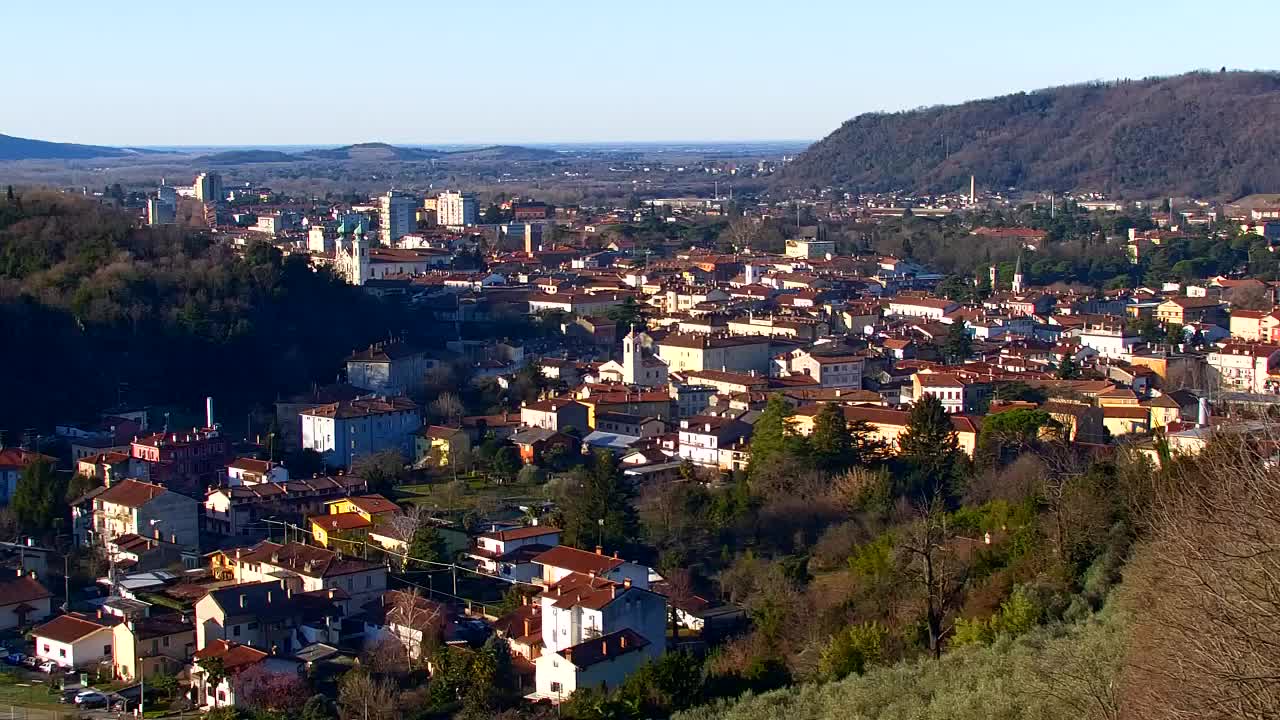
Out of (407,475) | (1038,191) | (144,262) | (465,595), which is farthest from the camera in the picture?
(1038,191)

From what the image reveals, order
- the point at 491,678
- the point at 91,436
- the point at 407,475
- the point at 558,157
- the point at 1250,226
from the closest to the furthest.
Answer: the point at 491,678 → the point at 407,475 → the point at 91,436 → the point at 1250,226 → the point at 558,157

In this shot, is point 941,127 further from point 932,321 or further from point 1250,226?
point 932,321

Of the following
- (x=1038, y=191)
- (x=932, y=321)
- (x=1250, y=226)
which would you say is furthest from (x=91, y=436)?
(x=1038, y=191)

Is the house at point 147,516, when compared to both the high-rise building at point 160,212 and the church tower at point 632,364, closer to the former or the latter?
the church tower at point 632,364

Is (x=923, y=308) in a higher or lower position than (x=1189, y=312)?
lower

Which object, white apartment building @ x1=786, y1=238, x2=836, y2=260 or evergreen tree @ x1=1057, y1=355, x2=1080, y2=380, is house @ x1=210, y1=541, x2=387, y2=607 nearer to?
evergreen tree @ x1=1057, y1=355, x2=1080, y2=380

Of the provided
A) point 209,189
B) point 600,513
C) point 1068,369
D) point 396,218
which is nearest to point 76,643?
point 600,513

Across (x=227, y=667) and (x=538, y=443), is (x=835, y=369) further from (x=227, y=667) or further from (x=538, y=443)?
(x=227, y=667)
